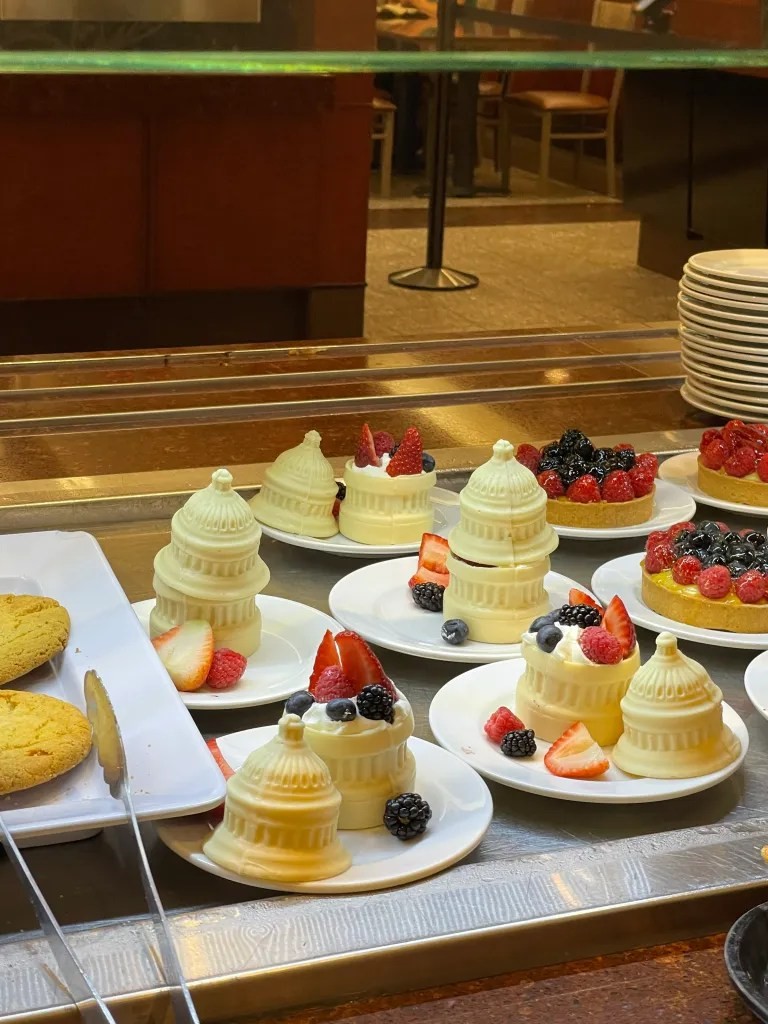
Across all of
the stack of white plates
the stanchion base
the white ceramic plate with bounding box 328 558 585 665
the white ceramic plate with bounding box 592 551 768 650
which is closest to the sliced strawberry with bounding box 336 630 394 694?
the white ceramic plate with bounding box 328 558 585 665

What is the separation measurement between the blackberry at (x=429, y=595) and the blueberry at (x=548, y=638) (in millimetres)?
191

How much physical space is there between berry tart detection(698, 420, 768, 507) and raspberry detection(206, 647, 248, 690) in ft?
2.12

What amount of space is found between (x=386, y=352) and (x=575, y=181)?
100 inches

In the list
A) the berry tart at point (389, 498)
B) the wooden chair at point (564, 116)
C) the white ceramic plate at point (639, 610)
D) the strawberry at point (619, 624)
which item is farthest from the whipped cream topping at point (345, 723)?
the wooden chair at point (564, 116)

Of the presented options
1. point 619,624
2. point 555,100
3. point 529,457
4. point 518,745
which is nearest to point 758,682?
point 619,624

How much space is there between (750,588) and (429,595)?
269mm

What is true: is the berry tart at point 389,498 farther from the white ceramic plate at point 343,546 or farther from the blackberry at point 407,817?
the blackberry at point 407,817

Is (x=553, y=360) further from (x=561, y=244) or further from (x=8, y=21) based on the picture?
(x=561, y=244)

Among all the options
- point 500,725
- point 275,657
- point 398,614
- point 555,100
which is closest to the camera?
point 500,725

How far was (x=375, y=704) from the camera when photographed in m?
0.85

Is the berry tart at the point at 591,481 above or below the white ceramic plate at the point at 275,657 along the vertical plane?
above

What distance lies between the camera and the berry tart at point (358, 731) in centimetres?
85

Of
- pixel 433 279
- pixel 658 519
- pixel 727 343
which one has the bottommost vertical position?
pixel 433 279

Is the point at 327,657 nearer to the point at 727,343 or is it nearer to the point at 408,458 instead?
the point at 408,458
